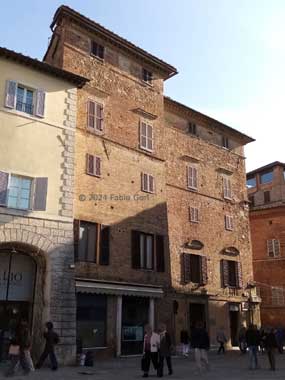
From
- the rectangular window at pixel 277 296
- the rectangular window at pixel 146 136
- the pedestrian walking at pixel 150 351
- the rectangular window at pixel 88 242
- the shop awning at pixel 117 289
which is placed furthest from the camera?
the rectangular window at pixel 277 296

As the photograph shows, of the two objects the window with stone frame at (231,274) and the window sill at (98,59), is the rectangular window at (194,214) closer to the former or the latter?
the window with stone frame at (231,274)

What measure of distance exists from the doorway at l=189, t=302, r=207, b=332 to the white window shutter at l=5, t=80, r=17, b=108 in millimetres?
13489

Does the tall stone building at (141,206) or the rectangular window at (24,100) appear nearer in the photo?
the rectangular window at (24,100)

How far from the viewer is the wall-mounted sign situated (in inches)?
618

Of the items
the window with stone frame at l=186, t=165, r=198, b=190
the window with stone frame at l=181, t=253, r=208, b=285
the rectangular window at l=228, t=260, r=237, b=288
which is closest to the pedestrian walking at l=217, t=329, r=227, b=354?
the window with stone frame at l=181, t=253, r=208, b=285

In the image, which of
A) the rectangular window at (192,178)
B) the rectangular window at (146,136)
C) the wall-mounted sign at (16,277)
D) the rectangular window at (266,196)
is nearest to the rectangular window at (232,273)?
the rectangular window at (192,178)

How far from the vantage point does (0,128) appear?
16.0m

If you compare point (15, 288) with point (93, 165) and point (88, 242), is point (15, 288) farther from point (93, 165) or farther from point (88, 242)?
point (93, 165)

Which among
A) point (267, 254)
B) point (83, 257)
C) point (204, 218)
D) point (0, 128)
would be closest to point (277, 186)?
point (267, 254)

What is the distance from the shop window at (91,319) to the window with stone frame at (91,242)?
1528 millimetres

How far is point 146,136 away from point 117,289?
803 cm

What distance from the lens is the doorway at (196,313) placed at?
74.7 feet

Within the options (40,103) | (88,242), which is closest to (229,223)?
(88,242)

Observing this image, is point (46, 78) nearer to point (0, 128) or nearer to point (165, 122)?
point (0, 128)
